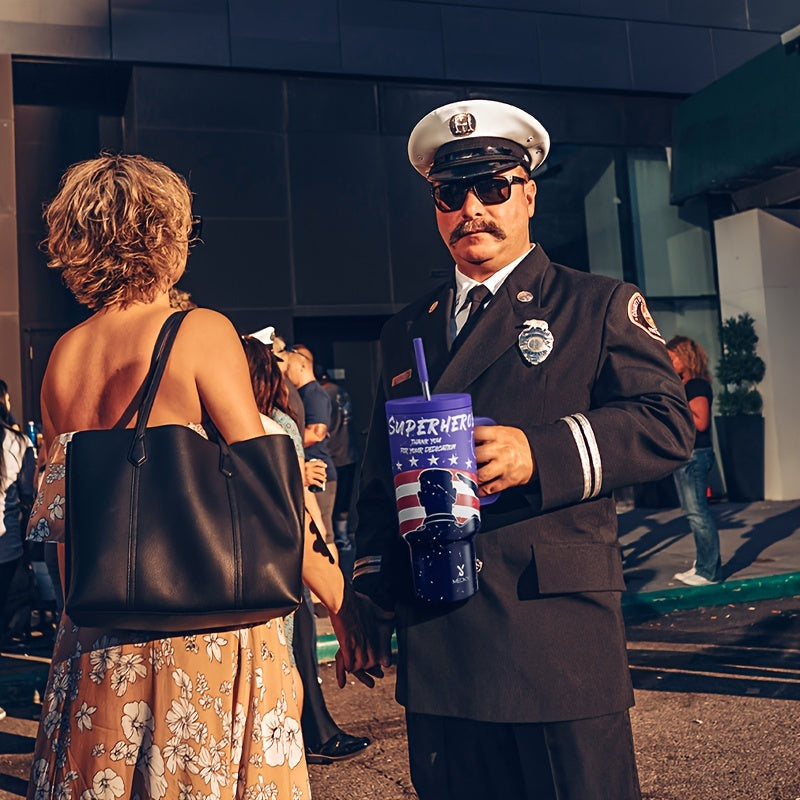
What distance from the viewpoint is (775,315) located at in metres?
14.9

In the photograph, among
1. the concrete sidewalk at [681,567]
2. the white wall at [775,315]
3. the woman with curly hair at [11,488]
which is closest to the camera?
the woman with curly hair at [11,488]

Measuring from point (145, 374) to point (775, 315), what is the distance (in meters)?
14.1

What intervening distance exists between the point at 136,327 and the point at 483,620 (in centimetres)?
101

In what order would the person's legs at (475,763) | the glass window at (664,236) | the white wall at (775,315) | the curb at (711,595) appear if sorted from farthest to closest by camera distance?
the glass window at (664,236) → the white wall at (775,315) → the curb at (711,595) → the person's legs at (475,763)

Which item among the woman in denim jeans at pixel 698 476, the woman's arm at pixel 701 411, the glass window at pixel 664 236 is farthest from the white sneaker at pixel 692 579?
the glass window at pixel 664 236

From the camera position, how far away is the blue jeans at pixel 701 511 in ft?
28.2

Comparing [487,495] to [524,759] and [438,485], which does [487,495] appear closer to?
[438,485]

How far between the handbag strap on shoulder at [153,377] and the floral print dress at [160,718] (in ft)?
0.97

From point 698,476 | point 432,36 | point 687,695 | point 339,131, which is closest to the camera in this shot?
point 687,695

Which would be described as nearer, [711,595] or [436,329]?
[436,329]

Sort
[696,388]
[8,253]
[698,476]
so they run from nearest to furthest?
[696,388] → [698,476] → [8,253]

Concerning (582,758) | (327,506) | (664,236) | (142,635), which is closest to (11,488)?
(327,506)

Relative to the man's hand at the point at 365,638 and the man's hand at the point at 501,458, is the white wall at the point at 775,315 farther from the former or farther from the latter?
the man's hand at the point at 501,458

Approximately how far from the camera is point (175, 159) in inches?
506
